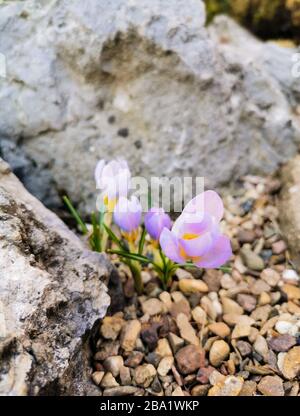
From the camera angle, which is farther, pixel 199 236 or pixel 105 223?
pixel 105 223

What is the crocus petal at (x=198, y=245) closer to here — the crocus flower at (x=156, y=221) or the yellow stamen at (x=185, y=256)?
the yellow stamen at (x=185, y=256)

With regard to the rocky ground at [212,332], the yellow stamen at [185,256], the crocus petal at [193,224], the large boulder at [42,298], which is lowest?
the rocky ground at [212,332]

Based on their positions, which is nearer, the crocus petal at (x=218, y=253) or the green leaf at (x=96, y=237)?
the crocus petal at (x=218, y=253)

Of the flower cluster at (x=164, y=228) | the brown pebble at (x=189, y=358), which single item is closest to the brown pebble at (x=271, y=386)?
the brown pebble at (x=189, y=358)

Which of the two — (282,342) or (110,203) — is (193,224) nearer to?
(110,203)

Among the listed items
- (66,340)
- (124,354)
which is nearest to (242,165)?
(124,354)

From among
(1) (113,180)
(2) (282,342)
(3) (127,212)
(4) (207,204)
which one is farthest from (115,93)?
(2) (282,342)

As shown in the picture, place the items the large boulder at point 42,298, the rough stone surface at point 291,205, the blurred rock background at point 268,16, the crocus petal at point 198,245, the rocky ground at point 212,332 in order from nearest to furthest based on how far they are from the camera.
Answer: the large boulder at point 42,298, the crocus petal at point 198,245, the rocky ground at point 212,332, the rough stone surface at point 291,205, the blurred rock background at point 268,16
